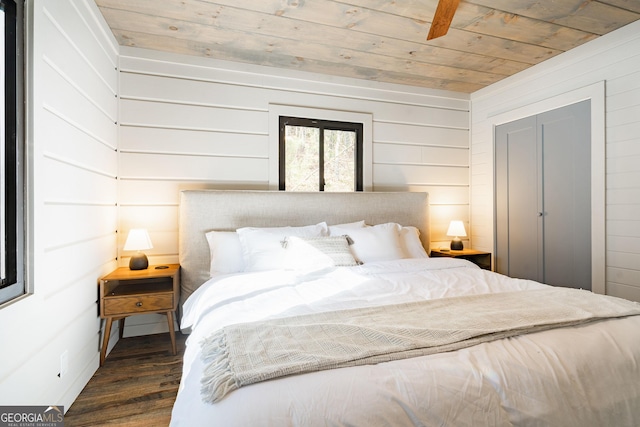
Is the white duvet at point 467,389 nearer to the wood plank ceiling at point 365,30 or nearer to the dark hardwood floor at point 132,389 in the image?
the dark hardwood floor at point 132,389

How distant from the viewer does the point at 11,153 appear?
4.34 ft

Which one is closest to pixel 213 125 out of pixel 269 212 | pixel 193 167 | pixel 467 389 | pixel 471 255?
pixel 193 167

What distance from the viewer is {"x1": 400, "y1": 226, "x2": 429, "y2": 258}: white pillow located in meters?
2.94

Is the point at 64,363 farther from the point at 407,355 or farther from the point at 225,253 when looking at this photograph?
the point at 407,355

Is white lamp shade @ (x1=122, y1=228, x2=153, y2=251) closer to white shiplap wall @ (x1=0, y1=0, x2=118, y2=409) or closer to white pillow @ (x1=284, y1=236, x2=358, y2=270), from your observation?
white shiplap wall @ (x1=0, y1=0, x2=118, y2=409)

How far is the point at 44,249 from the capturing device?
5.01 ft

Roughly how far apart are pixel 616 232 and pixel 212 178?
3326 millimetres

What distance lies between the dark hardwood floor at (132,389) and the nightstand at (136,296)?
146 mm

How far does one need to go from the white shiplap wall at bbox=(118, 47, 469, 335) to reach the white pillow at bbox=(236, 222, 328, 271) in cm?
64

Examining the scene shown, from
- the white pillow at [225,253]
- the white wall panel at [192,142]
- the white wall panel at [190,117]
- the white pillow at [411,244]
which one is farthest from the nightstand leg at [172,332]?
the white pillow at [411,244]

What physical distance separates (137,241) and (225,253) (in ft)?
2.12

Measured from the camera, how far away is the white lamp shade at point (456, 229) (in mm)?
3527

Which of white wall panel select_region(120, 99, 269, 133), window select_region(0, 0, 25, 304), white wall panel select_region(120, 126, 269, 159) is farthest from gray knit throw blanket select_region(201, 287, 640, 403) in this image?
white wall panel select_region(120, 99, 269, 133)

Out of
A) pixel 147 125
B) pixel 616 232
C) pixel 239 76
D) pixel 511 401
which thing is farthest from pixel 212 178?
pixel 616 232
